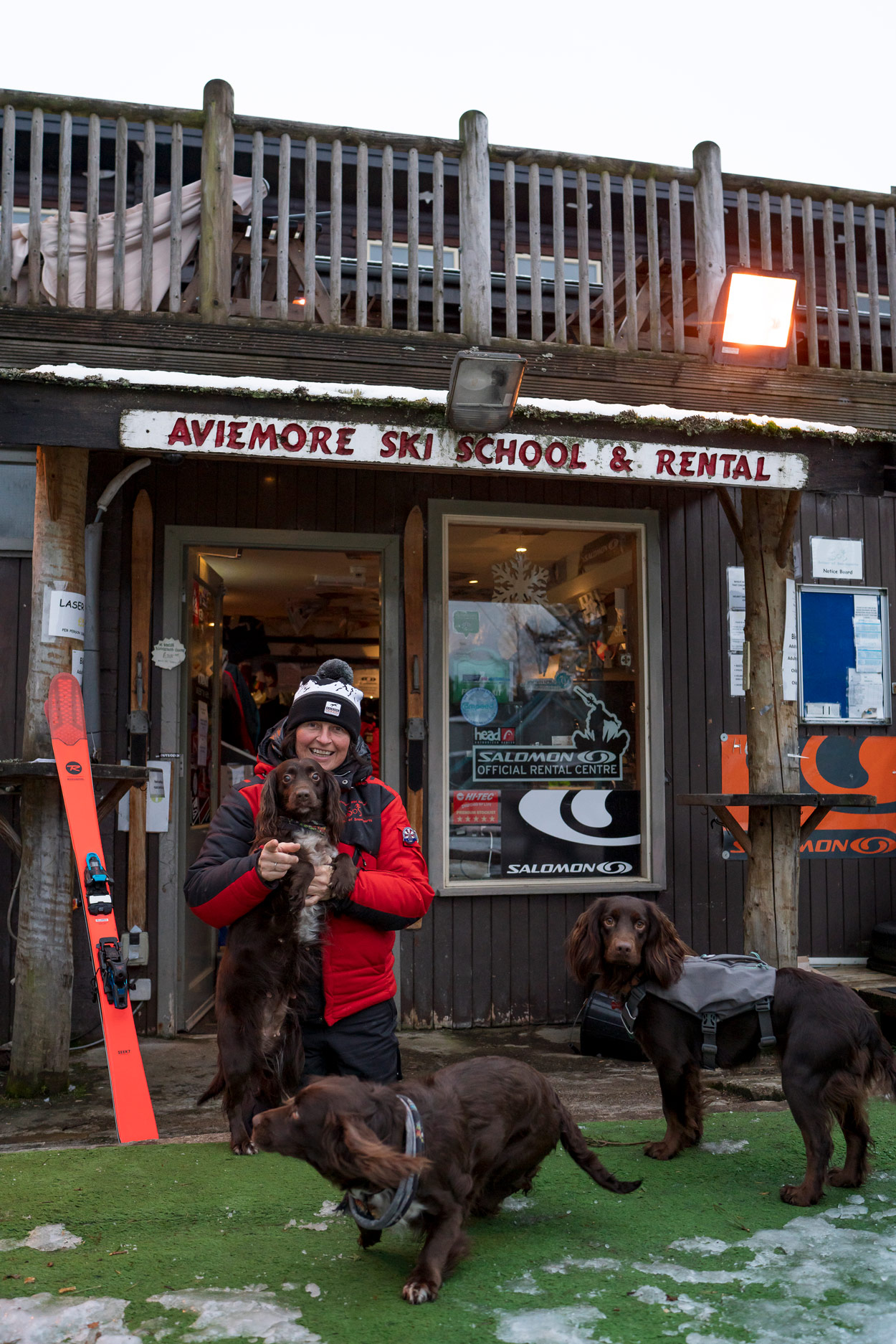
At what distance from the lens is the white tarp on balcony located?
533cm

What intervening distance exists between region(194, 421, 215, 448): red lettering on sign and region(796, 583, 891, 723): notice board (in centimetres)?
382

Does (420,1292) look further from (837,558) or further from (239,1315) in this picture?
(837,558)

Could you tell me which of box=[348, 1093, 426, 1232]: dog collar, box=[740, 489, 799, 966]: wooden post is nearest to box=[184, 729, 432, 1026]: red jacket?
box=[348, 1093, 426, 1232]: dog collar

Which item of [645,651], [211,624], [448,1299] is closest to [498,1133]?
[448,1299]

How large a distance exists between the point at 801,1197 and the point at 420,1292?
122 cm

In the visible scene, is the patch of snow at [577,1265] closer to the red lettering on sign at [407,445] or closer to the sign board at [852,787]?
the red lettering on sign at [407,445]

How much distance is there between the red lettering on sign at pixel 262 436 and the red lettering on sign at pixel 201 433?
0.55 ft

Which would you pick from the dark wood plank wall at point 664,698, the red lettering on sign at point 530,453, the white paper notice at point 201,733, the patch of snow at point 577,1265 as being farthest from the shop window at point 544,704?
the patch of snow at point 577,1265

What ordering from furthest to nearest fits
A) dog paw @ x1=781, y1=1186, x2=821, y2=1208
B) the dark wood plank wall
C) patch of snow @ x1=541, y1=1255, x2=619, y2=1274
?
the dark wood plank wall < dog paw @ x1=781, y1=1186, x2=821, y2=1208 < patch of snow @ x1=541, y1=1255, x2=619, y2=1274

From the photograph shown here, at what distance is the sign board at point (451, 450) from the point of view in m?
4.32

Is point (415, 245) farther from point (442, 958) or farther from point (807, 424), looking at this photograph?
point (442, 958)

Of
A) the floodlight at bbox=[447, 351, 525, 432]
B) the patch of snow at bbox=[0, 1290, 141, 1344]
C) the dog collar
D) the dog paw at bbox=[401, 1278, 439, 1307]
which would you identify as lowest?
the patch of snow at bbox=[0, 1290, 141, 1344]

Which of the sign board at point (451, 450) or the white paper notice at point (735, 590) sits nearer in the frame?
the sign board at point (451, 450)

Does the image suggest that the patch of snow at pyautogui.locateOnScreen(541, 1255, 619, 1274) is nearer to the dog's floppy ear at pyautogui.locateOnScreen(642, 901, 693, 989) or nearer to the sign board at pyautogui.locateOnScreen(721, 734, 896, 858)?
the dog's floppy ear at pyautogui.locateOnScreen(642, 901, 693, 989)
